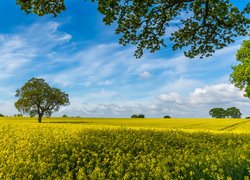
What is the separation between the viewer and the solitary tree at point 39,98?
7350cm

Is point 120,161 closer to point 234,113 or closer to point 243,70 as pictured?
point 243,70

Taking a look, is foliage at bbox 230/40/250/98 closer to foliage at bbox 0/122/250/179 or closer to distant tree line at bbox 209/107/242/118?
foliage at bbox 0/122/250/179

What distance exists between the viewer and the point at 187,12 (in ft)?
70.5

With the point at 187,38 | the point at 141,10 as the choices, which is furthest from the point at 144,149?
the point at 187,38

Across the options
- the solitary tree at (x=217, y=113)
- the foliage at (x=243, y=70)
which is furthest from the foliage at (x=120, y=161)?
the solitary tree at (x=217, y=113)

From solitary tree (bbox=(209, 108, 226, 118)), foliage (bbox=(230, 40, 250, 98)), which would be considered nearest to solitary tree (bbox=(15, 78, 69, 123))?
foliage (bbox=(230, 40, 250, 98))

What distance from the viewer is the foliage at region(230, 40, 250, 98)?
148ft

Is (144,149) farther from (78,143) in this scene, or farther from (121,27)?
(121,27)

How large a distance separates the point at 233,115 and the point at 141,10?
152661mm

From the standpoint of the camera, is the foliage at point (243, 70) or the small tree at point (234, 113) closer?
the foliage at point (243, 70)

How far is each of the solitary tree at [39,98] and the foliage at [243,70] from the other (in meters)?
41.7

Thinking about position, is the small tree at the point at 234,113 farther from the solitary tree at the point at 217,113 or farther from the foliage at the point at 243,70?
the foliage at the point at 243,70

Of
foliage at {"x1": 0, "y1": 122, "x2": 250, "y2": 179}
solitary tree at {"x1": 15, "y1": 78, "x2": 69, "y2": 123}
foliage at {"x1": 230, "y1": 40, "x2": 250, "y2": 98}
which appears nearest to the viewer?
foliage at {"x1": 0, "y1": 122, "x2": 250, "y2": 179}

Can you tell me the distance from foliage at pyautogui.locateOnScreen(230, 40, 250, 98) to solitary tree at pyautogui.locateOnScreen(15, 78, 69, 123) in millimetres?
41663
